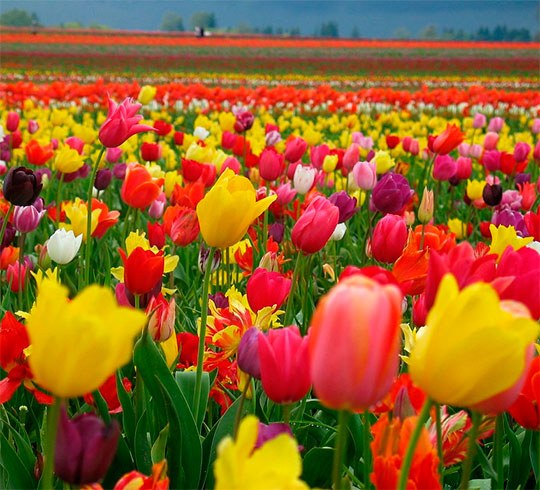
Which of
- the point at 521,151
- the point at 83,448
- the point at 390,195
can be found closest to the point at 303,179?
the point at 390,195

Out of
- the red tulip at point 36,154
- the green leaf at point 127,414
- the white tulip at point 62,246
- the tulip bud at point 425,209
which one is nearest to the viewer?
the green leaf at point 127,414

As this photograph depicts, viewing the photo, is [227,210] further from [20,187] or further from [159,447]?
[20,187]

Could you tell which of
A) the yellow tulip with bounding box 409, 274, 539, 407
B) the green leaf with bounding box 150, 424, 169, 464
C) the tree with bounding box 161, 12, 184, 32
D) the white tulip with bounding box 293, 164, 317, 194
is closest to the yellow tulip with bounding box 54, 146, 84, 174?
the white tulip with bounding box 293, 164, 317, 194

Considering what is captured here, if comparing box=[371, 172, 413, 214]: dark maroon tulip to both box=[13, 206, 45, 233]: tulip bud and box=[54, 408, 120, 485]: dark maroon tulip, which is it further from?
box=[54, 408, 120, 485]: dark maroon tulip

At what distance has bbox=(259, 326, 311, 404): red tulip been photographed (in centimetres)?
96

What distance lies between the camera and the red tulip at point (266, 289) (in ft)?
4.87

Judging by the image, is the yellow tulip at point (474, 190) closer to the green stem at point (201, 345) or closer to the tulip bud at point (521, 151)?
the tulip bud at point (521, 151)

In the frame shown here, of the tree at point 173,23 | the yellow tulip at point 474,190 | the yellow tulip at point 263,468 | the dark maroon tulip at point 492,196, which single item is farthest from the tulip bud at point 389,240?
the tree at point 173,23

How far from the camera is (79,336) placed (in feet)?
2.21

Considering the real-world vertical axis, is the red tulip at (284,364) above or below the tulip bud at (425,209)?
above

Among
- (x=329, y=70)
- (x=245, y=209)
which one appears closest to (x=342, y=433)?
(x=245, y=209)

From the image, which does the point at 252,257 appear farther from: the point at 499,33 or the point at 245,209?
the point at 499,33

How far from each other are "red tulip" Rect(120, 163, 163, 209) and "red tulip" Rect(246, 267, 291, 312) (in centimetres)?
87

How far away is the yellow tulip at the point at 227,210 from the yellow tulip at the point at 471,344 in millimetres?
612
